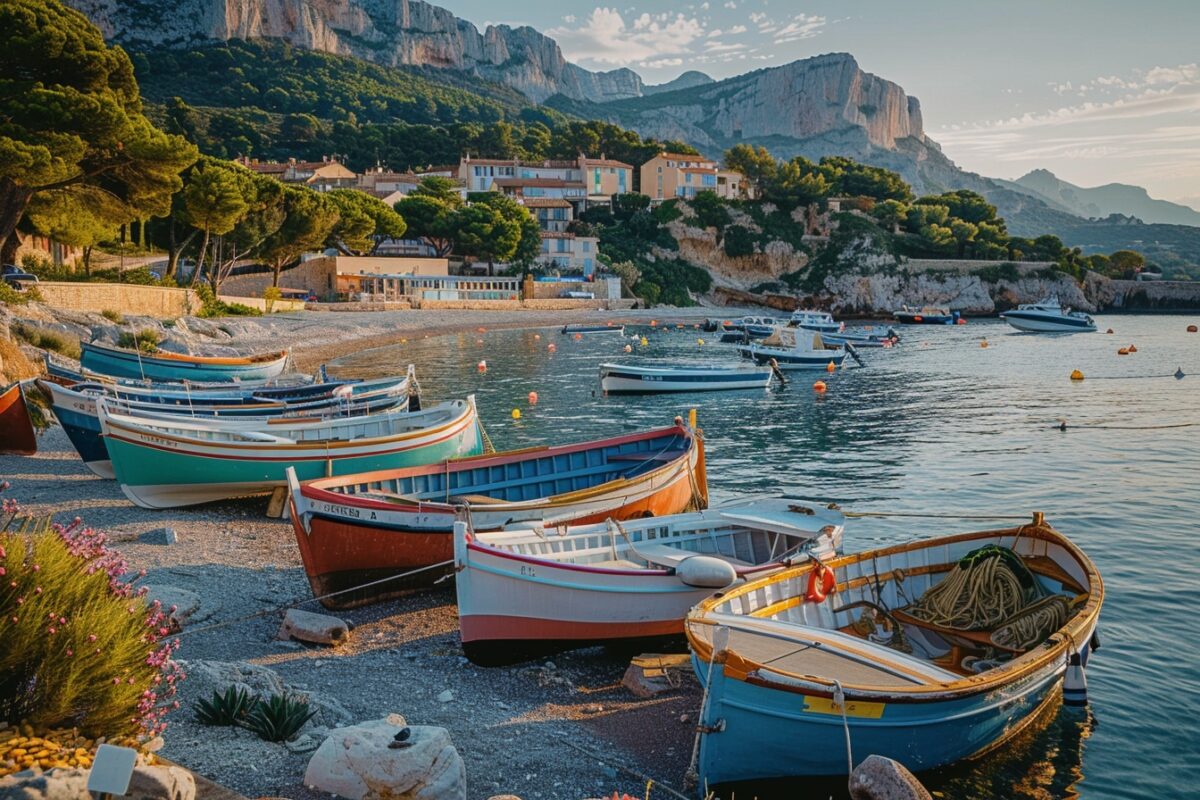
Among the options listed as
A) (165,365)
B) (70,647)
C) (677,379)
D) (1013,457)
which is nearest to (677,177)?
(677,379)

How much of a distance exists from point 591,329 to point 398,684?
2328 inches

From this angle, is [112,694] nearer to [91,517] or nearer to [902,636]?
[902,636]

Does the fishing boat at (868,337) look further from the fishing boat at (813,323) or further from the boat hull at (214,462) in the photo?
the boat hull at (214,462)

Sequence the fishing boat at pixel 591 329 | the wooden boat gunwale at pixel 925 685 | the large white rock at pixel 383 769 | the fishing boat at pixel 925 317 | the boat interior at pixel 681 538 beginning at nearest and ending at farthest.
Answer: the large white rock at pixel 383 769
the wooden boat gunwale at pixel 925 685
the boat interior at pixel 681 538
the fishing boat at pixel 591 329
the fishing boat at pixel 925 317

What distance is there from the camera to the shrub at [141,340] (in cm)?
3503

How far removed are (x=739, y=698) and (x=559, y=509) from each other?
597cm

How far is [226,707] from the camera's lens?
25.8 ft

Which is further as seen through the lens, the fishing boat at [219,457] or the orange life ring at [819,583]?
the fishing boat at [219,457]

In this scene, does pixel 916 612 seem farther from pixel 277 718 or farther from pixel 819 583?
pixel 277 718

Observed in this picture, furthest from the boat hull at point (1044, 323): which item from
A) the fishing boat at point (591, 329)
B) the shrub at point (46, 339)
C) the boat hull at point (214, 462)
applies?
the boat hull at point (214, 462)

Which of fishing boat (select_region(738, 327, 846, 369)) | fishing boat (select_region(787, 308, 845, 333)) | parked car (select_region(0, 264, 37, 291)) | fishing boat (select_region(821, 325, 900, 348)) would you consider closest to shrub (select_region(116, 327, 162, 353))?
parked car (select_region(0, 264, 37, 291))

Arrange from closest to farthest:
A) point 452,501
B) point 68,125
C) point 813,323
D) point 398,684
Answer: point 398,684, point 452,501, point 68,125, point 813,323

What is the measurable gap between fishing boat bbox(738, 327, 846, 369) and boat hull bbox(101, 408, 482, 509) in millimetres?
31412

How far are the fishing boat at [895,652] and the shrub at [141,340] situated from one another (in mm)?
31671
